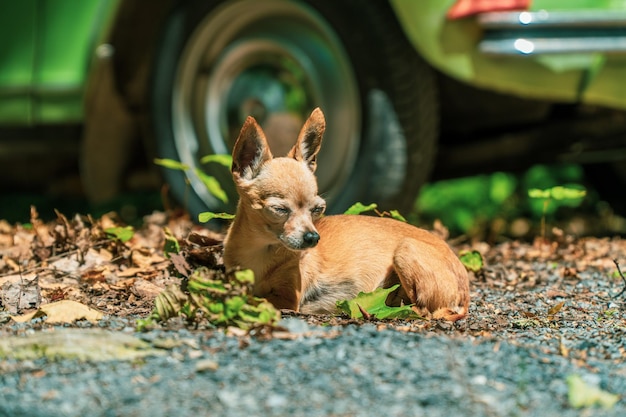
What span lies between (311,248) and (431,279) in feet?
1.37

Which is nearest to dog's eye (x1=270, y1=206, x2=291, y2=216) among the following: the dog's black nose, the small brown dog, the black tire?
the small brown dog

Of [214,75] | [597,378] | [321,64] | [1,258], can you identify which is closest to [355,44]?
[321,64]

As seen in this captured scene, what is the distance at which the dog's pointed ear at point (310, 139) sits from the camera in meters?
3.31

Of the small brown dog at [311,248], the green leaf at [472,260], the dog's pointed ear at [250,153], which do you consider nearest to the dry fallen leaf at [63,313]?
the small brown dog at [311,248]

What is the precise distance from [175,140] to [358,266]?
2.07 meters

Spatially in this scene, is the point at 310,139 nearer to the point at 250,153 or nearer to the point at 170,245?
the point at 250,153

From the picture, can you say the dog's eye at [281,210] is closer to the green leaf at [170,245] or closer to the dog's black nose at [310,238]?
the dog's black nose at [310,238]

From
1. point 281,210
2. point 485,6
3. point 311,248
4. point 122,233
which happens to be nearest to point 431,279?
point 311,248

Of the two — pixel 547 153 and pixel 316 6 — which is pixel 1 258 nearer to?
pixel 316 6

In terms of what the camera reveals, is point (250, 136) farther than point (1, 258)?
No

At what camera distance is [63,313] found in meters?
3.01

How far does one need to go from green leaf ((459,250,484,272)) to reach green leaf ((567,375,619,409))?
1.66m

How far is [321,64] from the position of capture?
15.3 ft

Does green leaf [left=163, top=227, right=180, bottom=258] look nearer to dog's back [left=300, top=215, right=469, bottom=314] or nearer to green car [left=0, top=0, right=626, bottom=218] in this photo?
dog's back [left=300, top=215, right=469, bottom=314]
